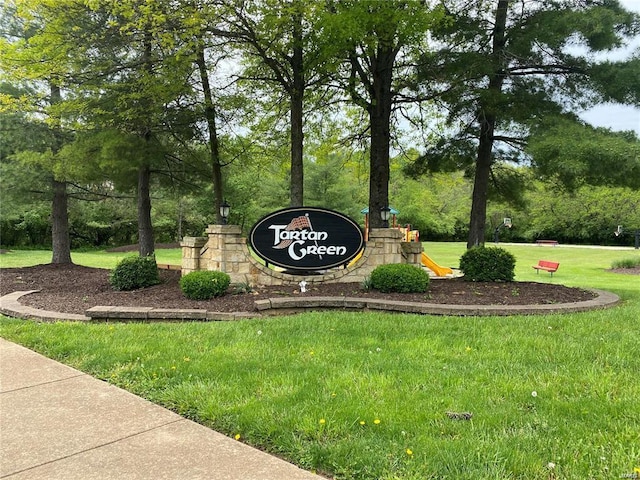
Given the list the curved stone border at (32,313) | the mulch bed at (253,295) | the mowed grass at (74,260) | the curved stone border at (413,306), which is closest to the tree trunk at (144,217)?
the mulch bed at (253,295)

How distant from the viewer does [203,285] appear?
7.01m

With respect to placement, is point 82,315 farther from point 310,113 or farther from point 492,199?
point 492,199

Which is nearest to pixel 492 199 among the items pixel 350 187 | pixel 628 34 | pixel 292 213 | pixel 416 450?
pixel 628 34

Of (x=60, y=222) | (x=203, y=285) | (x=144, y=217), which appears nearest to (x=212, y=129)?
(x=144, y=217)

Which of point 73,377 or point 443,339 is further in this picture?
point 443,339

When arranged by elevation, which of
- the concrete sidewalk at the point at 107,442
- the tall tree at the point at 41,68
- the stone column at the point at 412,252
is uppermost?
the tall tree at the point at 41,68

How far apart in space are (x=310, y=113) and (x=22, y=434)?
10142mm

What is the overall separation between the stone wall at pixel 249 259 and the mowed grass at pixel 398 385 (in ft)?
8.11

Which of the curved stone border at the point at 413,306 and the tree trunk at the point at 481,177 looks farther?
the tree trunk at the point at 481,177

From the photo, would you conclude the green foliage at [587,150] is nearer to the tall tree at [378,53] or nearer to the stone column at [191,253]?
the tall tree at [378,53]

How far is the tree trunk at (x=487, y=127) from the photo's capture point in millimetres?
8727

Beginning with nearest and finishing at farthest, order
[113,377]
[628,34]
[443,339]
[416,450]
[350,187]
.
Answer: [416,450], [113,377], [443,339], [628,34], [350,187]

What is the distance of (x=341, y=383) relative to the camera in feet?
11.1

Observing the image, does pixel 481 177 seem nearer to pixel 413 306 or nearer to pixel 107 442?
pixel 413 306
